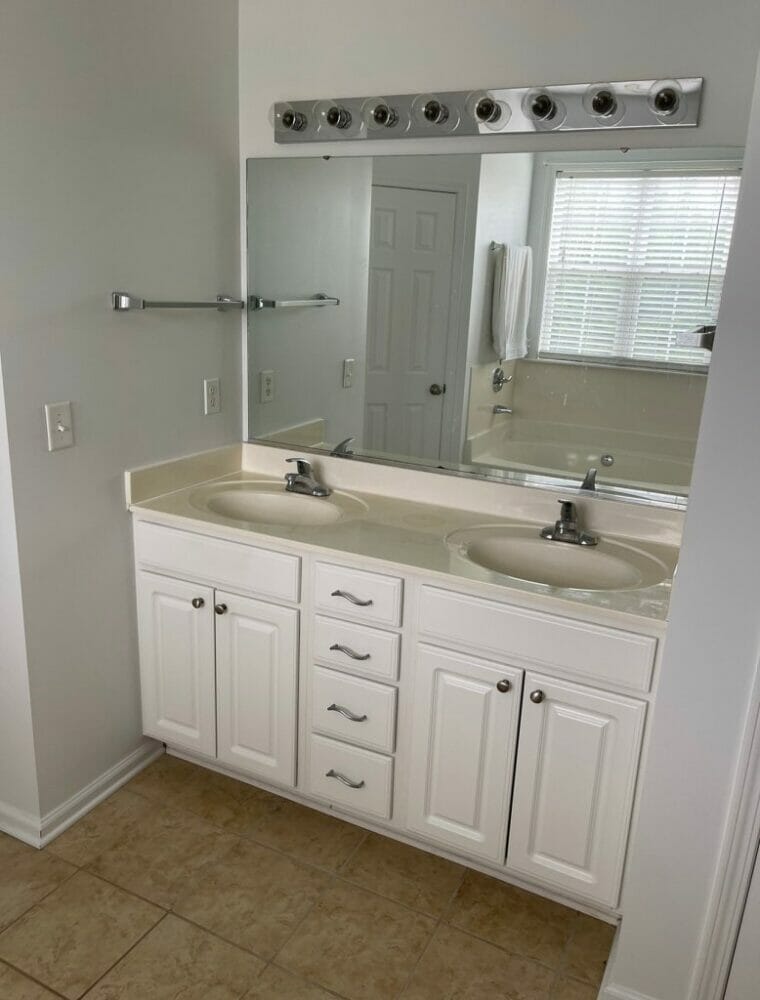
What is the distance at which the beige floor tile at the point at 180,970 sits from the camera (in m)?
1.66

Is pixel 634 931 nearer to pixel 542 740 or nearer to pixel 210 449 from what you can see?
pixel 542 740

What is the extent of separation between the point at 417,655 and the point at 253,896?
73 cm

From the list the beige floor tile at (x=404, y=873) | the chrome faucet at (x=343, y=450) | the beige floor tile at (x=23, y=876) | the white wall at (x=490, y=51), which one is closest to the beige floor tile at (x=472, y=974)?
the beige floor tile at (x=404, y=873)

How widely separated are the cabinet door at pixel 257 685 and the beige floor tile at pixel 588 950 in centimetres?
80

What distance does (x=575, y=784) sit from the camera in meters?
1.73

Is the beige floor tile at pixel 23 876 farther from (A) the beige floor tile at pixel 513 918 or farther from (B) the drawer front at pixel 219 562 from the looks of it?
(A) the beige floor tile at pixel 513 918

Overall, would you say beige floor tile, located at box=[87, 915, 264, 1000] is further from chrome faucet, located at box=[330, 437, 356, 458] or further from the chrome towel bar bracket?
the chrome towel bar bracket

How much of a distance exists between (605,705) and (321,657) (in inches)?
27.8

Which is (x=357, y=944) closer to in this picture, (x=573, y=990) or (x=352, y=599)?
(x=573, y=990)

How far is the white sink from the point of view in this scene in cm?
228

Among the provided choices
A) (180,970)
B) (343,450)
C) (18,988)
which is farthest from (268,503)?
(18,988)

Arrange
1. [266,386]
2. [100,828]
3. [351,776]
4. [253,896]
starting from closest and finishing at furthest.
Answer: [253,896], [351,776], [100,828], [266,386]

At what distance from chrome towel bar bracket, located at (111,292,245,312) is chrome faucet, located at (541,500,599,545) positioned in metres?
1.14

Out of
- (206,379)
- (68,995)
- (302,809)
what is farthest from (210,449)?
(68,995)
